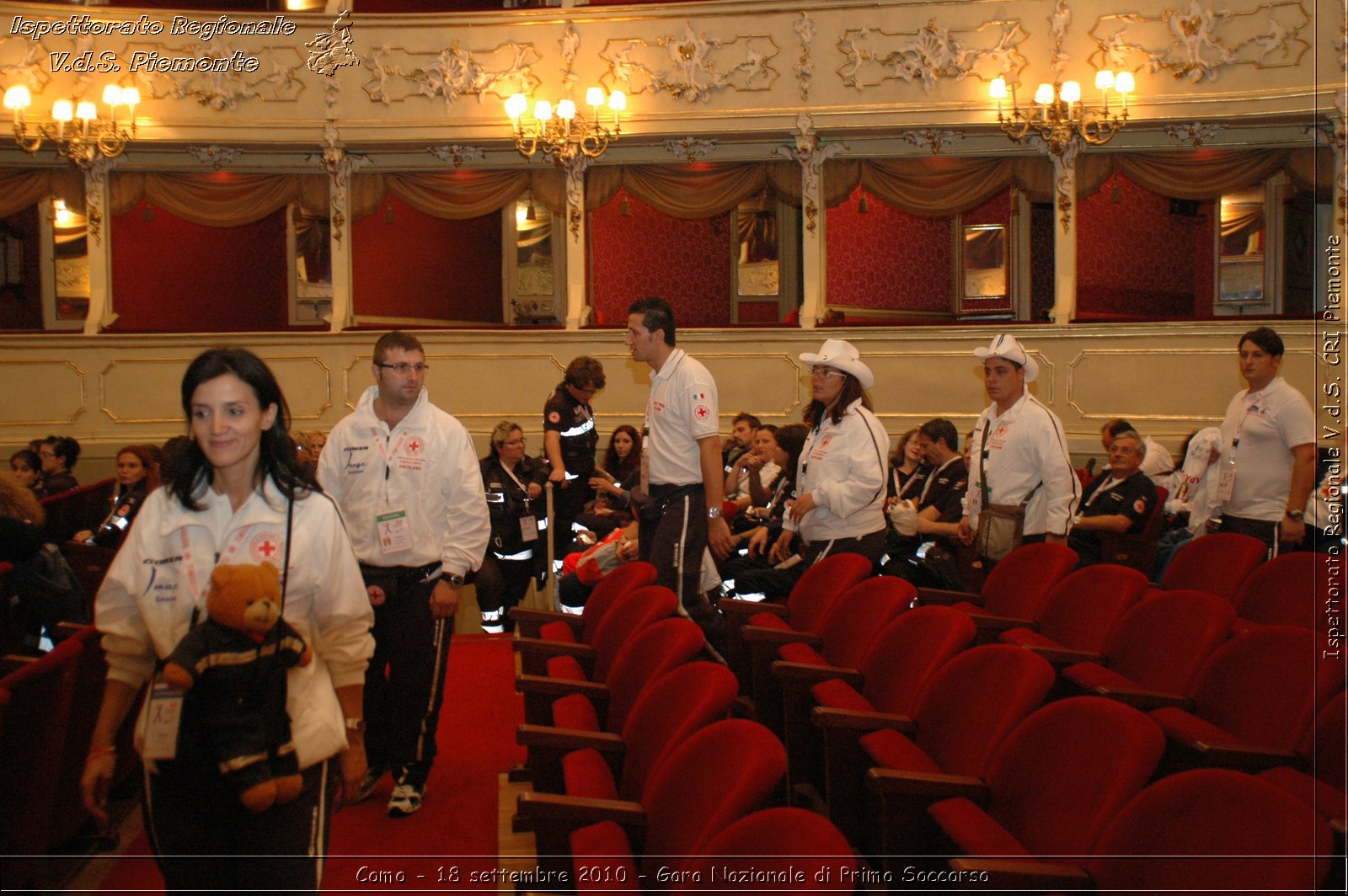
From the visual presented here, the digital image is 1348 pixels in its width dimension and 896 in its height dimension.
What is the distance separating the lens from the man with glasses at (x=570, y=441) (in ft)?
22.0

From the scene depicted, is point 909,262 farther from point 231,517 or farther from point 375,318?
point 231,517

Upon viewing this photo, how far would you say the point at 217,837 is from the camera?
1990 mm

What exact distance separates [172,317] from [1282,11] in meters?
11.3

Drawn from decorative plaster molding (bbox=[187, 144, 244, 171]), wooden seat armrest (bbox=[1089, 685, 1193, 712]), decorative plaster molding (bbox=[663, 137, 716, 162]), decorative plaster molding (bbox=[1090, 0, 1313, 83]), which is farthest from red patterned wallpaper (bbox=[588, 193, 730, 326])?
wooden seat armrest (bbox=[1089, 685, 1193, 712])

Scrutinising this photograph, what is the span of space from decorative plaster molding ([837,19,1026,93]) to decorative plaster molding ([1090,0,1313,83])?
2.42ft

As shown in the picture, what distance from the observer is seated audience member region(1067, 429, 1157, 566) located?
5.66 m

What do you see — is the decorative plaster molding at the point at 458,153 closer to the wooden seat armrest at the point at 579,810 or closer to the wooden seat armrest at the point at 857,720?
the wooden seat armrest at the point at 857,720

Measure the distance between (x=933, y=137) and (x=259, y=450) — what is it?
9122 millimetres

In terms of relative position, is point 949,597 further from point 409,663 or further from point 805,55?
point 805,55

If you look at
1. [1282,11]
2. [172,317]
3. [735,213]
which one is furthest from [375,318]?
[1282,11]

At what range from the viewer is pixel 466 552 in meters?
3.53

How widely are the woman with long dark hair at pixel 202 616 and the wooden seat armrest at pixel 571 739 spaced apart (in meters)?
0.65

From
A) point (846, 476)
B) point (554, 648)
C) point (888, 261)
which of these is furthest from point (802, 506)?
point (888, 261)

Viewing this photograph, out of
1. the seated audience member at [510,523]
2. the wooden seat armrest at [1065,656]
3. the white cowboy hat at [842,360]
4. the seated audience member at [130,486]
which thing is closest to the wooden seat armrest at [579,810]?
the wooden seat armrest at [1065,656]
